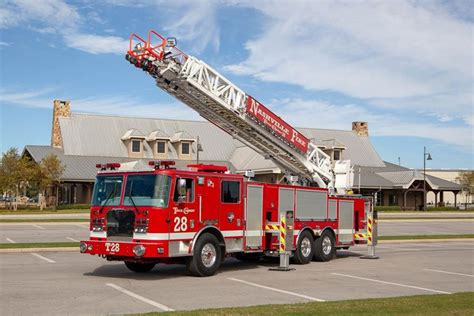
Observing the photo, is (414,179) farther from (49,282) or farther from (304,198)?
(49,282)

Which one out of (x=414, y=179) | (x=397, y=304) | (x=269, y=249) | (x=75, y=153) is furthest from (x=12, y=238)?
(x=414, y=179)

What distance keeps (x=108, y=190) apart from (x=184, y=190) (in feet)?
5.86

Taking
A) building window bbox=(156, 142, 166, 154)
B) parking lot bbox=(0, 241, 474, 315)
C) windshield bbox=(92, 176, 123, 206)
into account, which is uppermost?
building window bbox=(156, 142, 166, 154)

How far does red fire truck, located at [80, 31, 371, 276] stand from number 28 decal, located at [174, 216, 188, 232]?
0.02 m

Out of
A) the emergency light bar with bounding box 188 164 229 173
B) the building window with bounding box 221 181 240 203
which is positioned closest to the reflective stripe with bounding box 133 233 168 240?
the emergency light bar with bounding box 188 164 229 173

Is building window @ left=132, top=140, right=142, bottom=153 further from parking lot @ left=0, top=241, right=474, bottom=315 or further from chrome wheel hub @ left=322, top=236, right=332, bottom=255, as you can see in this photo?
chrome wheel hub @ left=322, top=236, right=332, bottom=255

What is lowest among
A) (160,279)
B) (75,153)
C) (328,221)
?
(160,279)

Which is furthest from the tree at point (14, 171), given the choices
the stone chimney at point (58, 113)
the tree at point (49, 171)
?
the stone chimney at point (58, 113)

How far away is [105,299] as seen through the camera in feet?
35.5

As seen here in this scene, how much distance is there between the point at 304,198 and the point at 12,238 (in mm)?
12968

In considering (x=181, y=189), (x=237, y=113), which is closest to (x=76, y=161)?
(x=237, y=113)

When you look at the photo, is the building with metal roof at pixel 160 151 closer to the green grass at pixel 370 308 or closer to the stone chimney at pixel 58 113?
the stone chimney at pixel 58 113

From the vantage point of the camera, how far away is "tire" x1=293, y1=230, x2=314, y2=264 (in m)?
17.3

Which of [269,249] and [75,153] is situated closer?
[269,249]
